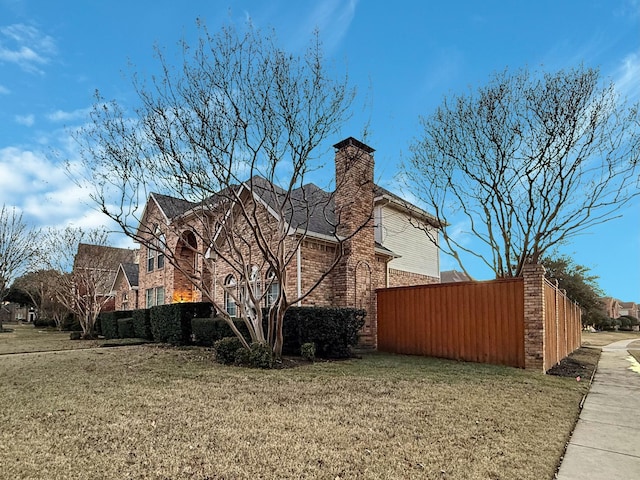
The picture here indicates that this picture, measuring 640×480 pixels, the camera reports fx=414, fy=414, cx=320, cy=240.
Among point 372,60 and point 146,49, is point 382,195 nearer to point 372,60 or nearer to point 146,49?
point 372,60

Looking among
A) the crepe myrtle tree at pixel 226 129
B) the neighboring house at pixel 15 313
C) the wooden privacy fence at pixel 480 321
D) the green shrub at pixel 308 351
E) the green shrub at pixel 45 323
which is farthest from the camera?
the neighboring house at pixel 15 313

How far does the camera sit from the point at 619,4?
9.28 metres

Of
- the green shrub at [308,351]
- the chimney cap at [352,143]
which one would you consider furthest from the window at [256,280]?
the chimney cap at [352,143]

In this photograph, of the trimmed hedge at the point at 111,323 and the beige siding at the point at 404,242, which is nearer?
the beige siding at the point at 404,242

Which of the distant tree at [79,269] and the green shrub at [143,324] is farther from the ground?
the distant tree at [79,269]

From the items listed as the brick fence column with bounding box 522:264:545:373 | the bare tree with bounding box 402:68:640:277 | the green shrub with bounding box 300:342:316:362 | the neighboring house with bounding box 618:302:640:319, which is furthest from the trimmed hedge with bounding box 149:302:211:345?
the neighboring house with bounding box 618:302:640:319

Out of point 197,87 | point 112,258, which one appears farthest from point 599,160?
point 112,258

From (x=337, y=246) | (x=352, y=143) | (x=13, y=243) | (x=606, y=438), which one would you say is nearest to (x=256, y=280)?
(x=337, y=246)

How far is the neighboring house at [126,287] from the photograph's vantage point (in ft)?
85.2

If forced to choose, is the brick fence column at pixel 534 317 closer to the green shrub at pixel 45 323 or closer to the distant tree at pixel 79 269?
the distant tree at pixel 79 269

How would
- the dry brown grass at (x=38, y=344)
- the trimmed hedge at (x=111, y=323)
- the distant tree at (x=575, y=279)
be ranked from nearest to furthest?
1. the dry brown grass at (x=38, y=344)
2. the trimmed hedge at (x=111, y=323)
3. the distant tree at (x=575, y=279)

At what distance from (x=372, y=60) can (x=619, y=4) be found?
556 cm

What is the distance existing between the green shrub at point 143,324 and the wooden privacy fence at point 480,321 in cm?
1038

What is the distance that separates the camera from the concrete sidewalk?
12.0 ft
